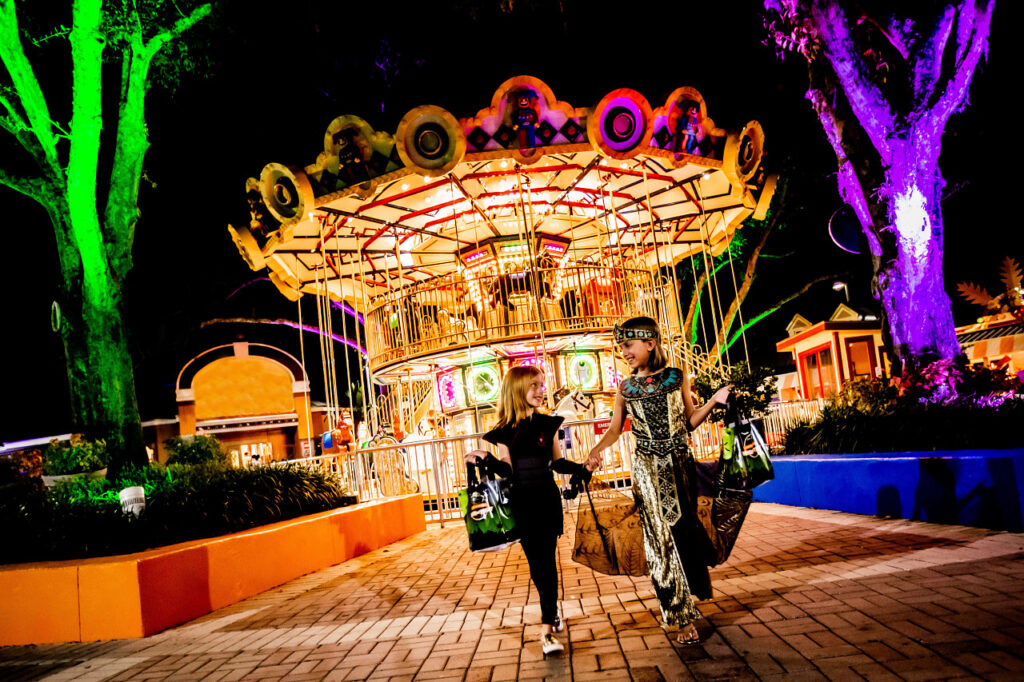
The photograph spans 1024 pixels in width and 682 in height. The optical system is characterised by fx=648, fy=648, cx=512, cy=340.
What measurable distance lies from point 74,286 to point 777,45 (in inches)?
495

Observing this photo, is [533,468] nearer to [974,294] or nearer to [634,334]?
[634,334]

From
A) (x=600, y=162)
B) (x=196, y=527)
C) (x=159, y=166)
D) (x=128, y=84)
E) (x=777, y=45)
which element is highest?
(x=159, y=166)

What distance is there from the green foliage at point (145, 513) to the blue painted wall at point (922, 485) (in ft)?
21.5

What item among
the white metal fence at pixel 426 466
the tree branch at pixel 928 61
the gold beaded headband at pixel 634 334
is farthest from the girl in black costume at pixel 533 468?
the tree branch at pixel 928 61

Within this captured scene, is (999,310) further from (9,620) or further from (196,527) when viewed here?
(9,620)

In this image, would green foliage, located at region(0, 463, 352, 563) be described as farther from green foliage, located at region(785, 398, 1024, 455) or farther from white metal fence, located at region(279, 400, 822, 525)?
green foliage, located at region(785, 398, 1024, 455)

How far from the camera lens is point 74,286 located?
10.5 metres

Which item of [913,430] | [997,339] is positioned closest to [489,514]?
[913,430]

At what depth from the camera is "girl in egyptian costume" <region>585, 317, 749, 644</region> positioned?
382 cm

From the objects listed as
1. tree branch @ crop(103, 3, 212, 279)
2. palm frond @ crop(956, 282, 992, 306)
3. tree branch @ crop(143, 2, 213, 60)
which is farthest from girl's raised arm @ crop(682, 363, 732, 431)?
palm frond @ crop(956, 282, 992, 306)

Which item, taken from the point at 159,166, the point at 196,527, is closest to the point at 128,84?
the point at 159,166

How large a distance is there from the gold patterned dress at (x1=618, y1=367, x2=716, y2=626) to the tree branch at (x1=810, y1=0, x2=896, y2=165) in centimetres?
861

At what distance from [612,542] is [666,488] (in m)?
0.71

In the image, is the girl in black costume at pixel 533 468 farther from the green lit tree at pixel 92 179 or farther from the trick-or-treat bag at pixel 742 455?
the green lit tree at pixel 92 179
